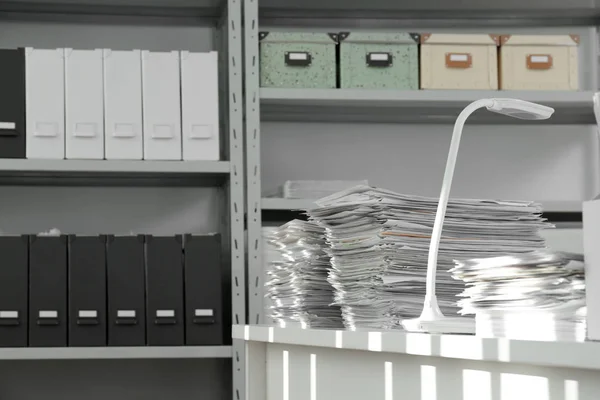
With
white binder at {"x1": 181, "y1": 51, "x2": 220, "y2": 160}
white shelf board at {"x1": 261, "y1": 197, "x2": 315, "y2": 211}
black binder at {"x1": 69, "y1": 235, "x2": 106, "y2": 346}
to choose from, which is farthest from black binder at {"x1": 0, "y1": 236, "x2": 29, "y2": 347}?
white shelf board at {"x1": 261, "y1": 197, "x2": 315, "y2": 211}

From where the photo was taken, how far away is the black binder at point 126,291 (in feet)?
7.69

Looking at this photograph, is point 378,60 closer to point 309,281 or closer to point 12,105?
point 12,105

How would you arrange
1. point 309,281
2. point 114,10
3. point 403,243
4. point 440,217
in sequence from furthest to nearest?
point 114,10
point 309,281
point 403,243
point 440,217

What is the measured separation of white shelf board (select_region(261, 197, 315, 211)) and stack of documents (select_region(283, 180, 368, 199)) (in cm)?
3

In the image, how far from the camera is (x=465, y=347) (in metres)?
0.75

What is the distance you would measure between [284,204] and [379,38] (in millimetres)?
526

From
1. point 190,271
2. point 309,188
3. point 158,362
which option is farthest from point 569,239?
point 158,362

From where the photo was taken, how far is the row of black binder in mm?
2324

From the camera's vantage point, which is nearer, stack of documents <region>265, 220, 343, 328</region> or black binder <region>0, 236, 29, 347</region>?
stack of documents <region>265, 220, 343, 328</region>

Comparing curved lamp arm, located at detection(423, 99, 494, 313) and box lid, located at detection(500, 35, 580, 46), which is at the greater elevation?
box lid, located at detection(500, 35, 580, 46)

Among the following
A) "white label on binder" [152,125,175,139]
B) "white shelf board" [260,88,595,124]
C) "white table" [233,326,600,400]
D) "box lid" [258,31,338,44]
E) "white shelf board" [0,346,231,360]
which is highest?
"box lid" [258,31,338,44]

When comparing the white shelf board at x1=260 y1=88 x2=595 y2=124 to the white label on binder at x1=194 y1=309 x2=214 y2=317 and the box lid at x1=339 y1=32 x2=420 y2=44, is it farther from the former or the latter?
the white label on binder at x1=194 y1=309 x2=214 y2=317

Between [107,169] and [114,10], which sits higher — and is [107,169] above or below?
below

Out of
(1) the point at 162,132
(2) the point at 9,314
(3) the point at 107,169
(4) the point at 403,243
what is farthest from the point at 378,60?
(4) the point at 403,243
